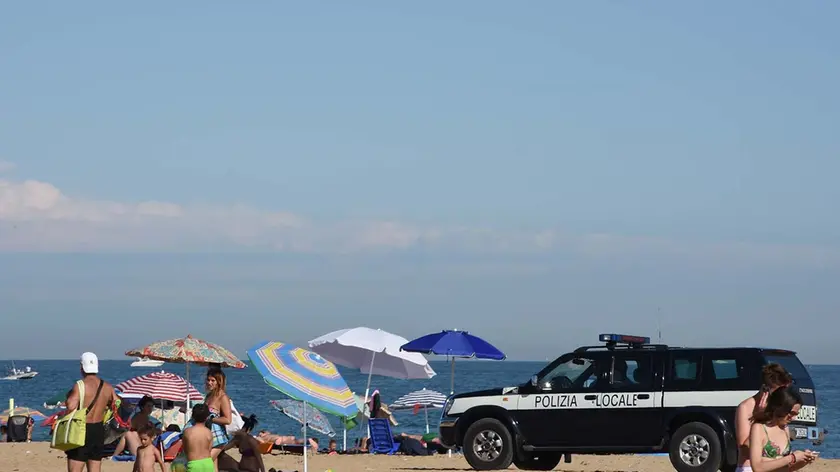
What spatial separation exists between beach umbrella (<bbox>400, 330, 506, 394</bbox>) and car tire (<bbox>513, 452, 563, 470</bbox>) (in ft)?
12.4

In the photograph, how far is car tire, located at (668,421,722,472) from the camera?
1839cm

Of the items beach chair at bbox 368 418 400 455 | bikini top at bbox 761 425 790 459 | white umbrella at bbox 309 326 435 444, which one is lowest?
bikini top at bbox 761 425 790 459

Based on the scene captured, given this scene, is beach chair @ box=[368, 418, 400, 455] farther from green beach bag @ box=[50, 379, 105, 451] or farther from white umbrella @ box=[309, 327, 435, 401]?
green beach bag @ box=[50, 379, 105, 451]

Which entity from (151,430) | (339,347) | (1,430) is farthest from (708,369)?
(1,430)

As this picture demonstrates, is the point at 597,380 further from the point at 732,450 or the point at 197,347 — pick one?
the point at 197,347

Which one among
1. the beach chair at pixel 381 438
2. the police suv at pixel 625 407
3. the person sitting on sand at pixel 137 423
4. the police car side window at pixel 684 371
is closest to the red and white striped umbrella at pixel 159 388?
the beach chair at pixel 381 438

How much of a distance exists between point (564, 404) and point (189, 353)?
6078mm

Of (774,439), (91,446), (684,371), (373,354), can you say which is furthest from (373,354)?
(774,439)

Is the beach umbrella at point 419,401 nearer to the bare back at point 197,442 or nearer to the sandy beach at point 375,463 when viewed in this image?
the sandy beach at point 375,463

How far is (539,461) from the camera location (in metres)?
20.9

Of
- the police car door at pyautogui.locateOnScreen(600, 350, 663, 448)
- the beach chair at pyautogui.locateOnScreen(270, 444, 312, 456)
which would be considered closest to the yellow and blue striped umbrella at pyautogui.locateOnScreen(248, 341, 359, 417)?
the police car door at pyautogui.locateOnScreen(600, 350, 663, 448)

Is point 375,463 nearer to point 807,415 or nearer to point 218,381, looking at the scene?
point 807,415

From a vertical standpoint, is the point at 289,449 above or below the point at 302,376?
below

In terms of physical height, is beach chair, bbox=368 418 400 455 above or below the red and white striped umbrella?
below
